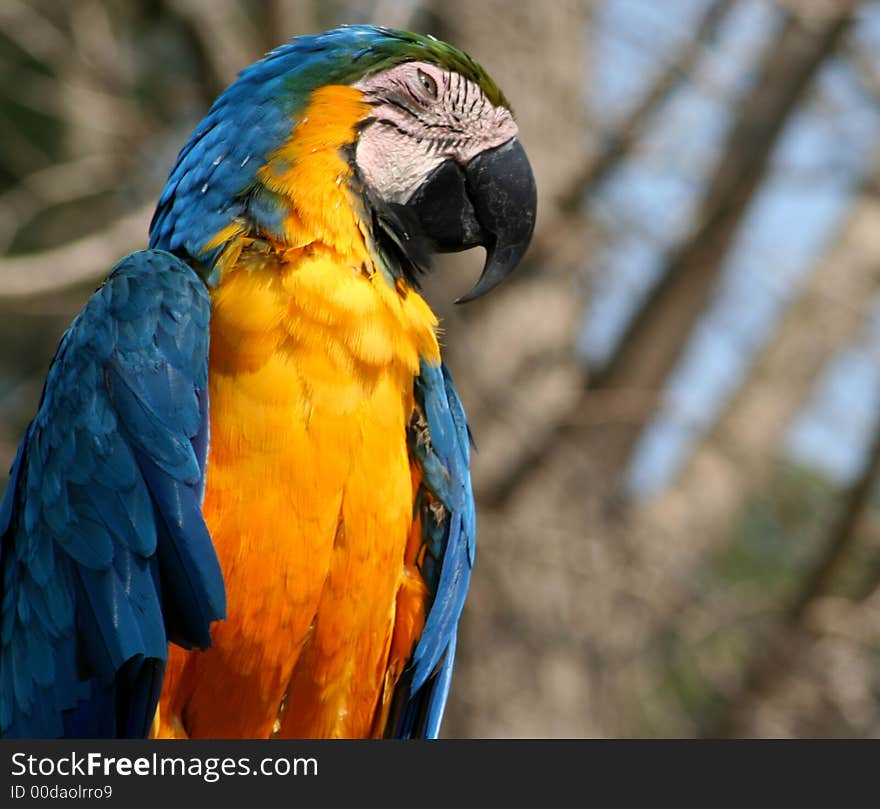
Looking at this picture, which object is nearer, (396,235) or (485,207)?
(396,235)

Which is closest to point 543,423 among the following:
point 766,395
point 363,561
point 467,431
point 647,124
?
point 647,124

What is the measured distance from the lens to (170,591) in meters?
1.92

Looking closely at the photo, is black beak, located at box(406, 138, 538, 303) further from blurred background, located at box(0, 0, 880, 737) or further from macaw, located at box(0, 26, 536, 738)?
blurred background, located at box(0, 0, 880, 737)

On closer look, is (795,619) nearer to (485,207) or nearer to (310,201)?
(485,207)

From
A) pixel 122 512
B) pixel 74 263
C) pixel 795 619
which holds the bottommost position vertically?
pixel 795 619

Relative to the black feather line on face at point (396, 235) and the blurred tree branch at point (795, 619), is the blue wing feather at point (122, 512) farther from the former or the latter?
the blurred tree branch at point (795, 619)

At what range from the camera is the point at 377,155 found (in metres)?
2.14

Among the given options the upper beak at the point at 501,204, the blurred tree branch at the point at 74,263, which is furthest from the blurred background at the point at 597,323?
the upper beak at the point at 501,204

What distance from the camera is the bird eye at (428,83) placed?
2.22m

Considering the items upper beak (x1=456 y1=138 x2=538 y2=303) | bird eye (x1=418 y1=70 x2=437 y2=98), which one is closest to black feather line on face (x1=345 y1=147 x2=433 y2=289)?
upper beak (x1=456 y1=138 x2=538 y2=303)

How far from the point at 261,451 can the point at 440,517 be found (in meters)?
0.39

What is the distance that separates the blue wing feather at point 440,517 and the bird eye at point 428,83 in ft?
1.71

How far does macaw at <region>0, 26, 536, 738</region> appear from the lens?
1.91m

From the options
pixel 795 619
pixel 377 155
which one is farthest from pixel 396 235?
pixel 795 619
